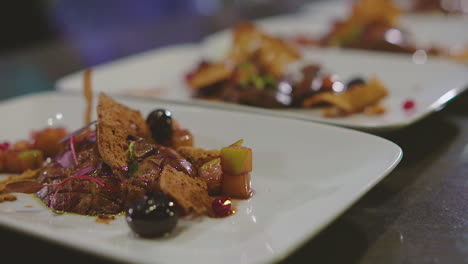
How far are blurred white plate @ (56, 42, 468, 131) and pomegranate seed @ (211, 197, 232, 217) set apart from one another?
882mm

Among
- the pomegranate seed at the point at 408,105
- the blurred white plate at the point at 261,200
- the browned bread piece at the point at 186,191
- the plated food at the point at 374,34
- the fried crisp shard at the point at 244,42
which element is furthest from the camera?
the plated food at the point at 374,34

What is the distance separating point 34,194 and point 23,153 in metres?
0.34

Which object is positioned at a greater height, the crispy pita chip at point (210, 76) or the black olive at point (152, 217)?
the black olive at point (152, 217)

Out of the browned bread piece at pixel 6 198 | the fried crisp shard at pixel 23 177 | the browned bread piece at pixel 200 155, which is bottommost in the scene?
the fried crisp shard at pixel 23 177

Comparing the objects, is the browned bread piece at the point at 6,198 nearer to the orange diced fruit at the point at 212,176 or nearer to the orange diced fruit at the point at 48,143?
the orange diced fruit at the point at 48,143

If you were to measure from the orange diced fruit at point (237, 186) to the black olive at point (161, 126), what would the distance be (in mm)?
404

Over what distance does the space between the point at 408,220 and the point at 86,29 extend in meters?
8.85

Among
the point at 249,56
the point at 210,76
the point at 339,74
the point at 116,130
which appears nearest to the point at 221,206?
the point at 116,130

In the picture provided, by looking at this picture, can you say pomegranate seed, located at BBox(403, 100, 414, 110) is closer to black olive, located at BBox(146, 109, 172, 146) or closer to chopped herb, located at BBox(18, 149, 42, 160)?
black olive, located at BBox(146, 109, 172, 146)

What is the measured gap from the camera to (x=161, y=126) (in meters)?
2.19

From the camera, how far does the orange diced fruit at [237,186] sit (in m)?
1.89

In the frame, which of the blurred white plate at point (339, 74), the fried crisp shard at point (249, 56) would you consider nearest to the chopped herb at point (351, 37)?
the blurred white plate at point (339, 74)

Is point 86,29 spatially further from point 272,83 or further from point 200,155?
point 200,155

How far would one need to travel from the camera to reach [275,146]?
2.17 m
